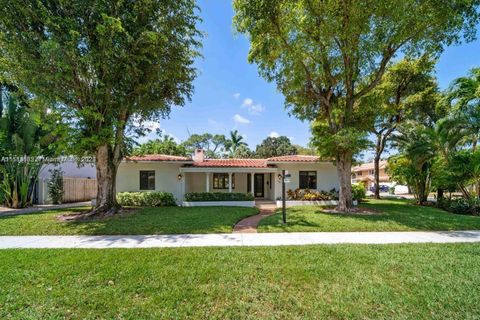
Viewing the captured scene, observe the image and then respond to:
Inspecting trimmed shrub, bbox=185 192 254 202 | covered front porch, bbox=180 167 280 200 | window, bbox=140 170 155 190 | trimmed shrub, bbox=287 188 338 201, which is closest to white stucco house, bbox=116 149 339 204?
window, bbox=140 170 155 190

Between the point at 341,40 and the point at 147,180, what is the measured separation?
47.3 feet

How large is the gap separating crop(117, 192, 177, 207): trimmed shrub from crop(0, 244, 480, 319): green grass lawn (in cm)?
939

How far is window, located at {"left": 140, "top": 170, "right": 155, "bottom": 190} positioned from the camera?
17127mm

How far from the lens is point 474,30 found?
11.1m

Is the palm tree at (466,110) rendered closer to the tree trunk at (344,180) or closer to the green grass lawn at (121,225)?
the tree trunk at (344,180)

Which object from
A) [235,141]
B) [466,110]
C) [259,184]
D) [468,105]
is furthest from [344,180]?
[235,141]

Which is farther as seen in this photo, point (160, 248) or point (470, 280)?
point (160, 248)

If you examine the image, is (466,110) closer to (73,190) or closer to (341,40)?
(341,40)

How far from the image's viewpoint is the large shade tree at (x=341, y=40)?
10289 mm

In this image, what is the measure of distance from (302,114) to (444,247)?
11155 mm

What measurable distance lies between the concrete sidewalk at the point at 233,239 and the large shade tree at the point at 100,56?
162 inches

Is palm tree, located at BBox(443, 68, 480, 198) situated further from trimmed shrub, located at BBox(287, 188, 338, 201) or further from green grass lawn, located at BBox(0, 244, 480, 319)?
green grass lawn, located at BBox(0, 244, 480, 319)

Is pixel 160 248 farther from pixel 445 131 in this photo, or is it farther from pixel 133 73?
pixel 445 131

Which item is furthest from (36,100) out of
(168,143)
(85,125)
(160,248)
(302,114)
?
(168,143)
